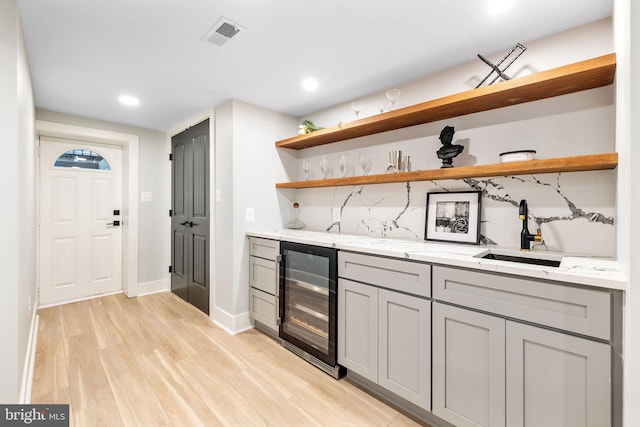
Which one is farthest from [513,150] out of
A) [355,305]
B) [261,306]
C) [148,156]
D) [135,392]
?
[148,156]

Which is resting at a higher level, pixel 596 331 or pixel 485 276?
pixel 485 276

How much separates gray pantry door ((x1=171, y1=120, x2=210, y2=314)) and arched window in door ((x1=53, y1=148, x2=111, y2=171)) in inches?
33.7

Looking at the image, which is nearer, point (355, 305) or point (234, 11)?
point (234, 11)

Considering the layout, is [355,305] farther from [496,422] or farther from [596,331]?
[596,331]

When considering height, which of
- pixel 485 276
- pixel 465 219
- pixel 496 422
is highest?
pixel 465 219

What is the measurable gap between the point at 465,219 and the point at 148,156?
3991 millimetres

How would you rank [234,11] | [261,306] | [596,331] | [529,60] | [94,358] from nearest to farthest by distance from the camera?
[596,331] → [234,11] → [529,60] → [94,358] → [261,306]

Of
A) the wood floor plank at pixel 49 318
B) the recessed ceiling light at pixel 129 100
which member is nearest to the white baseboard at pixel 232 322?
the wood floor plank at pixel 49 318

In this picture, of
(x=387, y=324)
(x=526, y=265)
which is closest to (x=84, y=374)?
(x=387, y=324)

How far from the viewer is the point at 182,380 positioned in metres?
2.05

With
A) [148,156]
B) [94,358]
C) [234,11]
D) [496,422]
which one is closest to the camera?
[496,422]

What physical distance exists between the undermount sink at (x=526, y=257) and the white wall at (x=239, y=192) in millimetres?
2117

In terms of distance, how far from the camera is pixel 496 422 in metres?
1.36

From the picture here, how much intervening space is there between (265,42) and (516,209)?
1.97 meters
